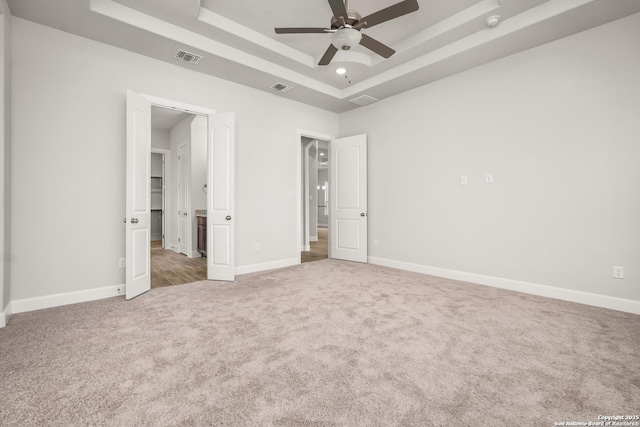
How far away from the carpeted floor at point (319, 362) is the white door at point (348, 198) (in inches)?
85.4

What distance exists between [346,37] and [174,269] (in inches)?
167

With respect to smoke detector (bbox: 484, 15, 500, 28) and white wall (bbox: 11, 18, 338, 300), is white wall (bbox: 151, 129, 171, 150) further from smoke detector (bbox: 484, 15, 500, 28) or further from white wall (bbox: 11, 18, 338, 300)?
smoke detector (bbox: 484, 15, 500, 28)

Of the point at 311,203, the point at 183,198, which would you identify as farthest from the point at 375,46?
the point at 311,203

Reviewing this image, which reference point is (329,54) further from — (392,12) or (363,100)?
(363,100)

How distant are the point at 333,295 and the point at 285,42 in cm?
332

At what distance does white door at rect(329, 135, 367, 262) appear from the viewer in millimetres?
5176

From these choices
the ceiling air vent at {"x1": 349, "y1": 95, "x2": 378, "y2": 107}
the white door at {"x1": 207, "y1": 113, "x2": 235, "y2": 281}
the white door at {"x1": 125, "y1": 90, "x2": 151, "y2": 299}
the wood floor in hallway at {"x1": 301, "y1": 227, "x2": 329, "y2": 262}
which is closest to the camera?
the white door at {"x1": 125, "y1": 90, "x2": 151, "y2": 299}

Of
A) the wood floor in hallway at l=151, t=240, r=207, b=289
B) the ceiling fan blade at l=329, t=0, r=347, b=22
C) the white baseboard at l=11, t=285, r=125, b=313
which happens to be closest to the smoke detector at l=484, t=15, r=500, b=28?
the ceiling fan blade at l=329, t=0, r=347, b=22

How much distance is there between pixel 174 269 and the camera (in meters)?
4.67

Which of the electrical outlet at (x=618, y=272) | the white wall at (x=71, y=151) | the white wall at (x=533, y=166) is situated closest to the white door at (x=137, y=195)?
the white wall at (x=71, y=151)

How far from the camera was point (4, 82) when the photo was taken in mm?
2486

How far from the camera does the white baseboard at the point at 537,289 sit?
2797 mm

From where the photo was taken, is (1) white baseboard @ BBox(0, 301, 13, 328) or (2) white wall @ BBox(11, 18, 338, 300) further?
(2) white wall @ BBox(11, 18, 338, 300)

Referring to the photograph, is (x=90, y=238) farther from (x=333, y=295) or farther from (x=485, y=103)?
(x=485, y=103)
